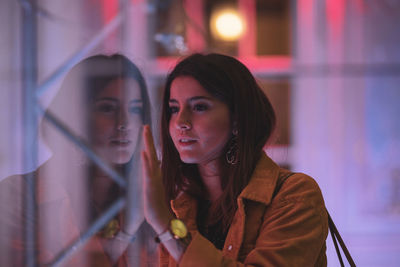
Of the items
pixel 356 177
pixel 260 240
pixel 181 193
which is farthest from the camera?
pixel 356 177

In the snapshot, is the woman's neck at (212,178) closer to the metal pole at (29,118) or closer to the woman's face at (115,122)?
the woman's face at (115,122)

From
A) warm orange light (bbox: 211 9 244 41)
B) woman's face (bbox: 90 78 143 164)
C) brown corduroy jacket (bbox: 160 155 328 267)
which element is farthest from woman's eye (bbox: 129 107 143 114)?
warm orange light (bbox: 211 9 244 41)

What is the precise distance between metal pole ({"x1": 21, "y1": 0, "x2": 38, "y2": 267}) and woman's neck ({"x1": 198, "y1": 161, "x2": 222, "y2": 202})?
36 cm

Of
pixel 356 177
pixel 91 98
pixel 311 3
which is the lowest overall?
pixel 356 177

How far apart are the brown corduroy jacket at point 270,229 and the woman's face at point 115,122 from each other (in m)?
0.20

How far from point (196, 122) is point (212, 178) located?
0.18 m

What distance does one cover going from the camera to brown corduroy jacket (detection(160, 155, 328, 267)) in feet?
2.42

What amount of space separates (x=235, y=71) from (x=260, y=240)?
1.13 ft

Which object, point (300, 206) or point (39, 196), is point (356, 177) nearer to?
point (300, 206)

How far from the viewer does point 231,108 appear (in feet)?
2.86

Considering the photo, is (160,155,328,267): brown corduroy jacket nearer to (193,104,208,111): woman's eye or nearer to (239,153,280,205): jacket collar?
(239,153,280,205): jacket collar

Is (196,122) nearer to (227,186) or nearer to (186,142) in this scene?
(186,142)

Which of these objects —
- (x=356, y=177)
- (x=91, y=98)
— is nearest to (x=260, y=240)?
(x=91, y=98)

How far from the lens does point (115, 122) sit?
813 mm
